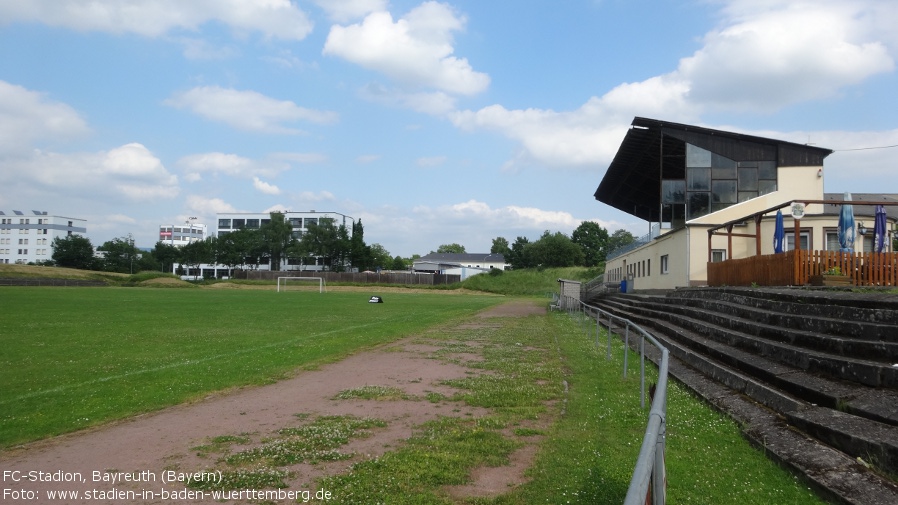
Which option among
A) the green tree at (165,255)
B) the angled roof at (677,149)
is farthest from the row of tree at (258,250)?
the angled roof at (677,149)

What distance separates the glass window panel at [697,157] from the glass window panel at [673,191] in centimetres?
183

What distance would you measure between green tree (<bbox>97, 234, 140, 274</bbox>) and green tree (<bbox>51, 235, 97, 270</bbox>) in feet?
12.6

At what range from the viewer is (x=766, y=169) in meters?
32.0

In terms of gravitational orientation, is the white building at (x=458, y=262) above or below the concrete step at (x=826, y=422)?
above

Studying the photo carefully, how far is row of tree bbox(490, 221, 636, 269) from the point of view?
11081cm

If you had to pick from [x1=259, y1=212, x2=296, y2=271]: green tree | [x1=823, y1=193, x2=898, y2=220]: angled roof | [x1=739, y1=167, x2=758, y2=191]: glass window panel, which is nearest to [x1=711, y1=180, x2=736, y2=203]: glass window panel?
[x1=739, y1=167, x2=758, y2=191]: glass window panel

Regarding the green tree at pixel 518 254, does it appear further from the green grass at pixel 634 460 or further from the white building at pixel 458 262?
the green grass at pixel 634 460

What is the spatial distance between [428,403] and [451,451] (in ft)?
9.39

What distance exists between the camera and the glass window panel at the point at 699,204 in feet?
107

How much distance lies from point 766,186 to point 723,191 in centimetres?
210

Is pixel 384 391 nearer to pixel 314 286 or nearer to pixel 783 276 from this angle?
pixel 783 276

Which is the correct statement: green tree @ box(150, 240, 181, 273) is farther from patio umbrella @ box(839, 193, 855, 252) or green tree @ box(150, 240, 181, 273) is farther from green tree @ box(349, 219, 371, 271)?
patio umbrella @ box(839, 193, 855, 252)

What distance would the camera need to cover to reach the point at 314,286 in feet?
284

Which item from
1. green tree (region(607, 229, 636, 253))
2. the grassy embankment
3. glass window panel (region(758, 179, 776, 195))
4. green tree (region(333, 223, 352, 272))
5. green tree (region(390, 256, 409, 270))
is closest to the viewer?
the grassy embankment
